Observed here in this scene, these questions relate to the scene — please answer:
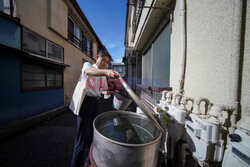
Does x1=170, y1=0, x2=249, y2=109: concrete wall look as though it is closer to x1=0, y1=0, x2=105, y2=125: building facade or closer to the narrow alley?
the narrow alley

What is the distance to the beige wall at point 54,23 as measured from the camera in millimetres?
3150

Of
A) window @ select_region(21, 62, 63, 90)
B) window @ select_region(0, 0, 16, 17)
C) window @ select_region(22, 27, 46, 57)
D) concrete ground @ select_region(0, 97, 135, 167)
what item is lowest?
concrete ground @ select_region(0, 97, 135, 167)

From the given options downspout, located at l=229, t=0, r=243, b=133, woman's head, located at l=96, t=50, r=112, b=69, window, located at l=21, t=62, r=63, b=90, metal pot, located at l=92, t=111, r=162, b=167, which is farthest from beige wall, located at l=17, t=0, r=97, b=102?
downspout, located at l=229, t=0, r=243, b=133

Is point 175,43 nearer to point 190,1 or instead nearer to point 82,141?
point 190,1

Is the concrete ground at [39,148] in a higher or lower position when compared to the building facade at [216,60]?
lower

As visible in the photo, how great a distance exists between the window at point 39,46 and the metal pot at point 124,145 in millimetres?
4343

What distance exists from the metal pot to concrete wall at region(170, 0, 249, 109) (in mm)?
766

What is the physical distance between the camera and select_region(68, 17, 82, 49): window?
19.3 ft

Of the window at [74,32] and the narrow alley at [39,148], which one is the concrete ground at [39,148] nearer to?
the narrow alley at [39,148]

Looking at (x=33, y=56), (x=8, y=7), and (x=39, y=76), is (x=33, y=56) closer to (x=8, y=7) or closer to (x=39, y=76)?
(x=39, y=76)

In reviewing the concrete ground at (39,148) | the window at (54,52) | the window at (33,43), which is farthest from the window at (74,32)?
the concrete ground at (39,148)

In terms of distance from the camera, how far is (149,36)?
10.2ft

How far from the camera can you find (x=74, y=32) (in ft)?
20.9

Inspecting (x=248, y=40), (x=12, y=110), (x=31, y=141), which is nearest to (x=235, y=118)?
(x=248, y=40)
